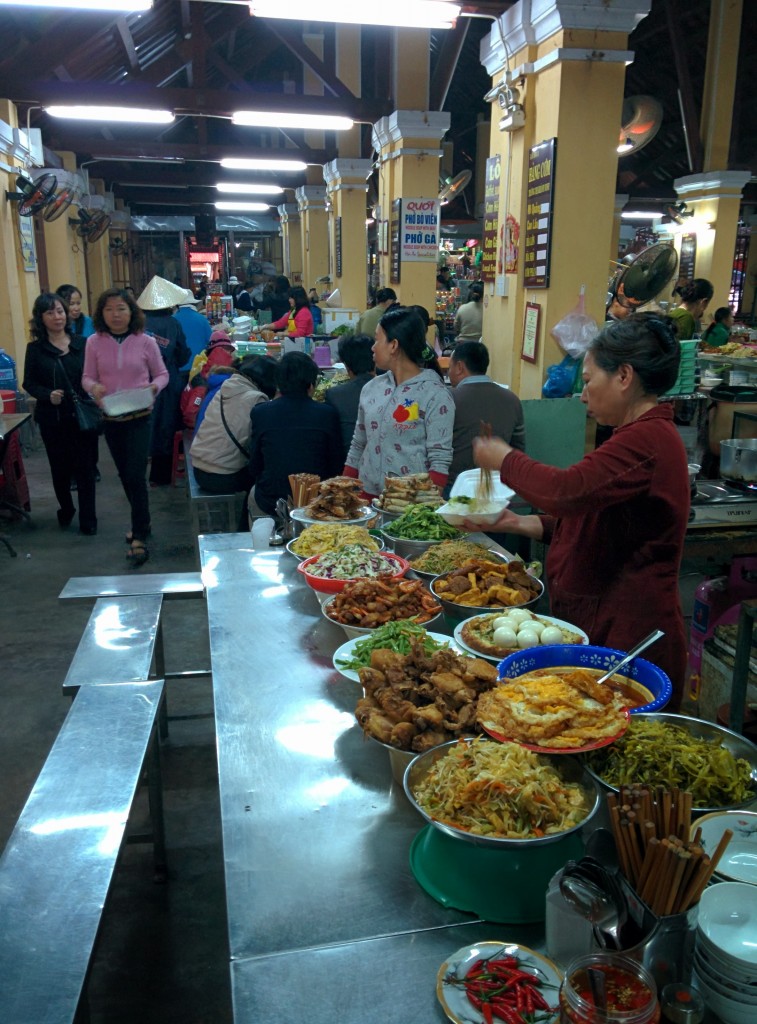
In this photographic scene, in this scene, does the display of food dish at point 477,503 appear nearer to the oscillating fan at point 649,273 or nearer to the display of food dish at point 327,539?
the display of food dish at point 327,539

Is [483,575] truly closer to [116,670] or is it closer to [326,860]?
[326,860]

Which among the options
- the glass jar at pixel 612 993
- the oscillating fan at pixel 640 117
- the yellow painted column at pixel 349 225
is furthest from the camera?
→ the yellow painted column at pixel 349 225

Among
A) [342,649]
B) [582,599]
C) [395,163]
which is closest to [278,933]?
[342,649]

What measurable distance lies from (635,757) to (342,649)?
2.82ft

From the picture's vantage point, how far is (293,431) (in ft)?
14.5

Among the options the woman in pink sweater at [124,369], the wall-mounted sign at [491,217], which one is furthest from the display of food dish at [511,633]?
the wall-mounted sign at [491,217]

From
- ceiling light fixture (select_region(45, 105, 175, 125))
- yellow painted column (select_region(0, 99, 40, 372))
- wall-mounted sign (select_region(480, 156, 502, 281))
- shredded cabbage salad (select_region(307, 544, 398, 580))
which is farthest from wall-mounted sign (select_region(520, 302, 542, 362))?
yellow painted column (select_region(0, 99, 40, 372))

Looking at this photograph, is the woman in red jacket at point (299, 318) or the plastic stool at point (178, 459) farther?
the woman in red jacket at point (299, 318)

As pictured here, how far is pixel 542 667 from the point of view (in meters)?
2.00

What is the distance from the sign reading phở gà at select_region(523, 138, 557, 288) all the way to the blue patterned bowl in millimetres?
3885

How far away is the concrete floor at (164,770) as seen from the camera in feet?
8.13

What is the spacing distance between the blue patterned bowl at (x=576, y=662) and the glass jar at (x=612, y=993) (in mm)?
884

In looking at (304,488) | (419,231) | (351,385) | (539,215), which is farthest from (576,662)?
(419,231)

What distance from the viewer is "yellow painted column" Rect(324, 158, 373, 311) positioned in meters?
12.7
